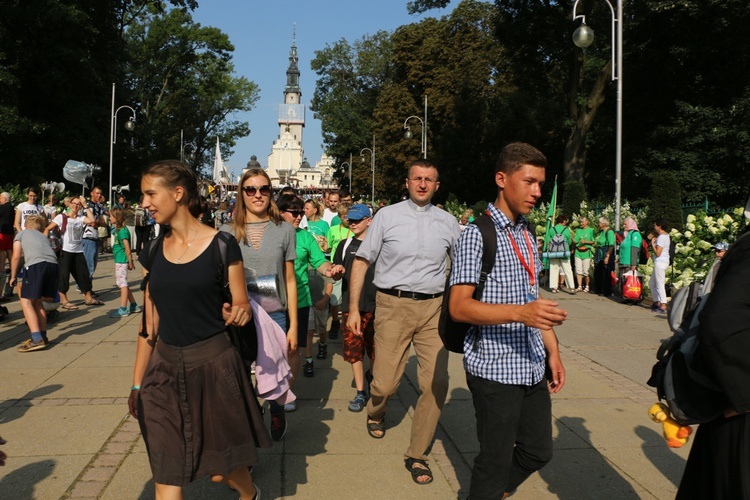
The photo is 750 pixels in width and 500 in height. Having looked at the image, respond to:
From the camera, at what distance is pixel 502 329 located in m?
3.05

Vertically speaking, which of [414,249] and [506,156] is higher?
[506,156]

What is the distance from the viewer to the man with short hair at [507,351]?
302 centimetres

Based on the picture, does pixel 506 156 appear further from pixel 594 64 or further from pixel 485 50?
pixel 485 50

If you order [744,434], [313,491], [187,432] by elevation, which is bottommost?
[313,491]

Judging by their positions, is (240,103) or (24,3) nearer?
(24,3)

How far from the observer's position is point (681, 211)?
15492 mm

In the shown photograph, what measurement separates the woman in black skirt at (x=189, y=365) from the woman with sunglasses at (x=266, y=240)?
1.24m

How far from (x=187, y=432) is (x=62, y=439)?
2263 mm

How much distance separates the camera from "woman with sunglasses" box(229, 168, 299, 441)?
4.37 m

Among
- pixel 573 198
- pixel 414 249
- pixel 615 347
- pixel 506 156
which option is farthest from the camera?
pixel 573 198

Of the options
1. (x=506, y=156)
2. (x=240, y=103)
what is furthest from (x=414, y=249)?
(x=240, y=103)

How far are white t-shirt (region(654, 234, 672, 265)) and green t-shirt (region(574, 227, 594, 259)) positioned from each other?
2729 millimetres

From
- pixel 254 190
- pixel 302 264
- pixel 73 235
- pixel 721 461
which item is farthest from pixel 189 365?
pixel 73 235

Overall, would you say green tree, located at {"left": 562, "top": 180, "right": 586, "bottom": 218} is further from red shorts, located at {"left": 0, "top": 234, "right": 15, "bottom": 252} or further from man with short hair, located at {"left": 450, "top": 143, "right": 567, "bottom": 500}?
man with short hair, located at {"left": 450, "top": 143, "right": 567, "bottom": 500}
